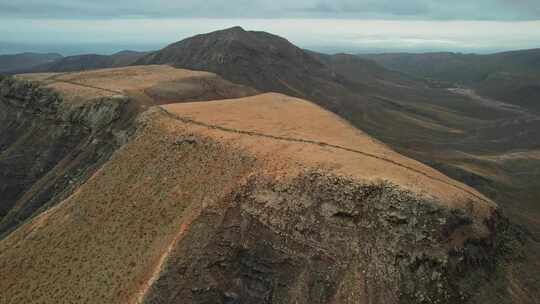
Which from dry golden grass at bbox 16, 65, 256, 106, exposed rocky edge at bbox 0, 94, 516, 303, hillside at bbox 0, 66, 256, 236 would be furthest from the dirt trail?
dry golden grass at bbox 16, 65, 256, 106

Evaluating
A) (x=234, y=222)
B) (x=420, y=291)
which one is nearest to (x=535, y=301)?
(x=420, y=291)

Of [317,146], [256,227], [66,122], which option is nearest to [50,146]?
[66,122]

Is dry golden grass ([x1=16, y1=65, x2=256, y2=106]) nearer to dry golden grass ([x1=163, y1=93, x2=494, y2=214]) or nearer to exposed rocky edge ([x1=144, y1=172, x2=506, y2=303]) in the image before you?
dry golden grass ([x1=163, y1=93, x2=494, y2=214])

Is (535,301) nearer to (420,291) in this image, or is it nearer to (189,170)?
(420,291)

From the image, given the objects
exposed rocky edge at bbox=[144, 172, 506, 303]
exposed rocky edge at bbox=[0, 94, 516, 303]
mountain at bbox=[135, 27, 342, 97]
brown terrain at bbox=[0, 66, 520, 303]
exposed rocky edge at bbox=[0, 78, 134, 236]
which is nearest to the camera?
exposed rocky edge at bbox=[144, 172, 506, 303]

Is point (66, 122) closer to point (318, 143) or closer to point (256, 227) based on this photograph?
point (318, 143)
